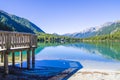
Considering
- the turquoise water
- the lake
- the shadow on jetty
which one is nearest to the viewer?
the shadow on jetty

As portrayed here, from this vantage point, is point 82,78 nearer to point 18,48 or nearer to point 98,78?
point 98,78

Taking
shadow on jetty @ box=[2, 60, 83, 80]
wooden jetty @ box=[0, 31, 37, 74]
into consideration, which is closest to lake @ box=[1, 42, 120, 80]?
shadow on jetty @ box=[2, 60, 83, 80]

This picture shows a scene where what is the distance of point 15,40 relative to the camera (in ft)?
76.8

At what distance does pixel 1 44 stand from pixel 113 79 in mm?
9649

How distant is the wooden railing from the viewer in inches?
825

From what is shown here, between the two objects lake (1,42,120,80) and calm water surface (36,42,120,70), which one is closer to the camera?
lake (1,42,120,80)

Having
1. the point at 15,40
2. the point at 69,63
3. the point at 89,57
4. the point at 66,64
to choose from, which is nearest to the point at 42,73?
the point at 15,40

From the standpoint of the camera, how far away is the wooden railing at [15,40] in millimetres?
20966

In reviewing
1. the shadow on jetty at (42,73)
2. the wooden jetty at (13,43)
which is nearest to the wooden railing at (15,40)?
the wooden jetty at (13,43)

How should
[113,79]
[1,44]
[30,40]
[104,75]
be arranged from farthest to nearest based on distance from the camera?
[30,40] < [104,75] < [113,79] < [1,44]

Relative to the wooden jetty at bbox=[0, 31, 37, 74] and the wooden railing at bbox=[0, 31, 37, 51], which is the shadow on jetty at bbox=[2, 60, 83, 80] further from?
the wooden railing at bbox=[0, 31, 37, 51]

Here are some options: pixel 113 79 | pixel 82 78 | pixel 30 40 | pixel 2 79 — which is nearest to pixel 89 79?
pixel 82 78

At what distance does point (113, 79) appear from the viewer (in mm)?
21859

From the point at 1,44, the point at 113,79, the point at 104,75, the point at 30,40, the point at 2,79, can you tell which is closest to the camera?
the point at 2,79
